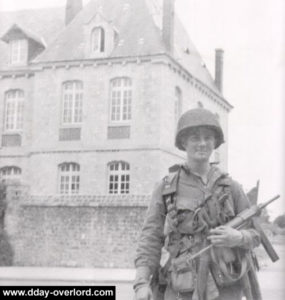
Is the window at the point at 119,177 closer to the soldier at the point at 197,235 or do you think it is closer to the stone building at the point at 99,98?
the stone building at the point at 99,98

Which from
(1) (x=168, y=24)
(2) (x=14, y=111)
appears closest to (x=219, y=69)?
(1) (x=168, y=24)

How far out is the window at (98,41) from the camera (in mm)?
22922

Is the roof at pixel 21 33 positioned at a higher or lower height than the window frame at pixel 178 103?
higher

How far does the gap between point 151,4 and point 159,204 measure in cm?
2127

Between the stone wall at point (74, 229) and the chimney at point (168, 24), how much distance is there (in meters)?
7.14

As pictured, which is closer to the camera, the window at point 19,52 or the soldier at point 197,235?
the soldier at point 197,235

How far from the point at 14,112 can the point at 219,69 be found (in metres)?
9.14

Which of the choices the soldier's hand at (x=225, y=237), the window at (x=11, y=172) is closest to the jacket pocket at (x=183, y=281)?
the soldier's hand at (x=225, y=237)

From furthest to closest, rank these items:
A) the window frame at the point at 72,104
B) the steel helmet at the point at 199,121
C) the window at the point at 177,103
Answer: the window frame at the point at 72,104 → the window at the point at 177,103 → the steel helmet at the point at 199,121

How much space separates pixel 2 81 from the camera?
81.5ft

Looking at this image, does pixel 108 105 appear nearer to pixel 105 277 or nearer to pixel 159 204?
pixel 105 277

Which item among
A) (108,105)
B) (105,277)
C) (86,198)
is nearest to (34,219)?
(86,198)

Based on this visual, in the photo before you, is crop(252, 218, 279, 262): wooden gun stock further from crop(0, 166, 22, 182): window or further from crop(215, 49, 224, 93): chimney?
crop(215, 49, 224, 93): chimney

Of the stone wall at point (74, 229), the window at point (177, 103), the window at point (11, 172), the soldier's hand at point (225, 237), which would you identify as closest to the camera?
the soldier's hand at point (225, 237)
